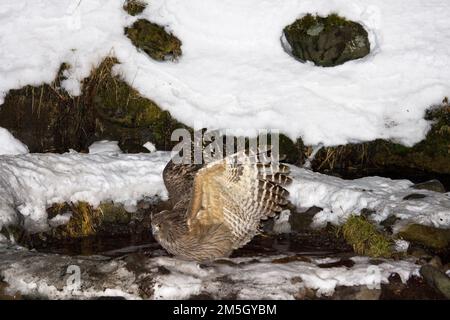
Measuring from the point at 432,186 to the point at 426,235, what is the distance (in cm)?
115

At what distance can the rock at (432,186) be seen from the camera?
23.8 ft

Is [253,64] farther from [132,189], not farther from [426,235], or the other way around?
[426,235]

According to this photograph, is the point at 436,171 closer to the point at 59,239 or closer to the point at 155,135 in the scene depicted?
the point at 155,135

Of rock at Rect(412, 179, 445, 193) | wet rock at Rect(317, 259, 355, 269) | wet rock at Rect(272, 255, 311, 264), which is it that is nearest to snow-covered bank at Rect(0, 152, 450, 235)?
rock at Rect(412, 179, 445, 193)

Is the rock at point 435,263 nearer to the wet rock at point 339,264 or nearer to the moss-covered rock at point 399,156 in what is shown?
the wet rock at point 339,264

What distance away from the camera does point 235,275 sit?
507cm

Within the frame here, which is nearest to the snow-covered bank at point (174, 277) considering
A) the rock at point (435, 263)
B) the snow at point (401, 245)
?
the rock at point (435, 263)

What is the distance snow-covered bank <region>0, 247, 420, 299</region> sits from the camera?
476 cm

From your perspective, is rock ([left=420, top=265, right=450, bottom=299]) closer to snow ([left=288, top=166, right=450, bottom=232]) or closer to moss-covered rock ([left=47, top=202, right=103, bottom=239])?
snow ([left=288, top=166, right=450, bottom=232])

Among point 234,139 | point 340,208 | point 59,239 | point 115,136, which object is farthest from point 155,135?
point 340,208

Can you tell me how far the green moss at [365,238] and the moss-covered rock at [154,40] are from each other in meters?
3.93

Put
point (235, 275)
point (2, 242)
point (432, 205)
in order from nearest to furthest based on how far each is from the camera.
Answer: point (235, 275) → point (2, 242) → point (432, 205)

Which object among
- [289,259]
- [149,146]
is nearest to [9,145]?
[149,146]
